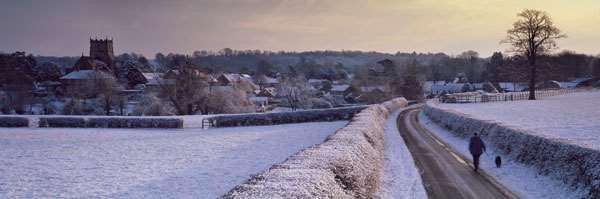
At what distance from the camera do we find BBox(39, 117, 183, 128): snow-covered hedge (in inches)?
2124

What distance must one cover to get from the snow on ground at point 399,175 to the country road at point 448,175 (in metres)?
0.31

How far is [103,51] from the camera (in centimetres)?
12838

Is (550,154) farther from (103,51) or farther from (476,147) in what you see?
(103,51)

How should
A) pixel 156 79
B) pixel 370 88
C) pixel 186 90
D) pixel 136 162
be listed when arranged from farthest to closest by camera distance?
pixel 370 88, pixel 156 79, pixel 186 90, pixel 136 162

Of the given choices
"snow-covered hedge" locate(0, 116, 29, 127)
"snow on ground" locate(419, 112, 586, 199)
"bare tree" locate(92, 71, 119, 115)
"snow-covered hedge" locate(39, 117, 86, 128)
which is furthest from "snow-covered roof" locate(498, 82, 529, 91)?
"snow on ground" locate(419, 112, 586, 199)

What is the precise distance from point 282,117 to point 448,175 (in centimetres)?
3591

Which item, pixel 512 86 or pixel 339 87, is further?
pixel 512 86

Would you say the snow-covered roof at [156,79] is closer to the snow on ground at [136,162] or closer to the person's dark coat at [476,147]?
the snow on ground at [136,162]

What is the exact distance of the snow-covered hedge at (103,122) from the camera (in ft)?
177

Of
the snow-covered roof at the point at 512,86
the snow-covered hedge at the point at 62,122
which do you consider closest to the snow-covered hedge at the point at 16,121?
the snow-covered hedge at the point at 62,122

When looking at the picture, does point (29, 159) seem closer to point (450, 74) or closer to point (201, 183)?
point (201, 183)

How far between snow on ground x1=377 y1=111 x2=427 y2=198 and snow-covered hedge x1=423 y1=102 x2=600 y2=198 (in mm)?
4817

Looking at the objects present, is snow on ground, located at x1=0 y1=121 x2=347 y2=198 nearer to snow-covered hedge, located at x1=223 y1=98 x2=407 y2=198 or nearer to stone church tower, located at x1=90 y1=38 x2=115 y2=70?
snow-covered hedge, located at x1=223 y1=98 x2=407 y2=198

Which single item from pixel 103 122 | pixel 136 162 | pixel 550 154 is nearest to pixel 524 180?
pixel 550 154
